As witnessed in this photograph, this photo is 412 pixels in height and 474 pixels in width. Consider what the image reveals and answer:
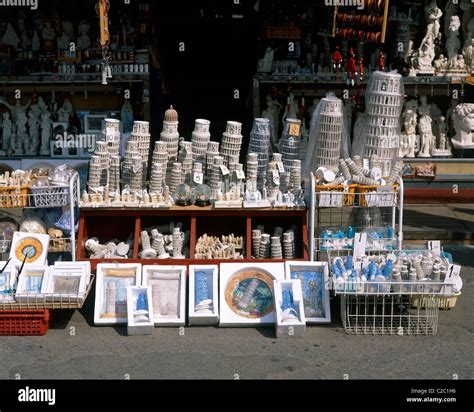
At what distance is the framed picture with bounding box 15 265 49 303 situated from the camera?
8953mm

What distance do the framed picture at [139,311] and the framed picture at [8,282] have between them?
109 centimetres

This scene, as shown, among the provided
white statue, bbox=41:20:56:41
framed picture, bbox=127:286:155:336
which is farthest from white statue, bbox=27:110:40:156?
framed picture, bbox=127:286:155:336

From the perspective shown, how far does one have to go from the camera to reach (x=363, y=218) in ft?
34.0

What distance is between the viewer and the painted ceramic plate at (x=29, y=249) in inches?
379

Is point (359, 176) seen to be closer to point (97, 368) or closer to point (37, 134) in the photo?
point (97, 368)

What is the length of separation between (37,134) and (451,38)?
583cm

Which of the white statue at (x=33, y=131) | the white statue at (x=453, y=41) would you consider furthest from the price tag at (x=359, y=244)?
the white statue at (x=33, y=131)

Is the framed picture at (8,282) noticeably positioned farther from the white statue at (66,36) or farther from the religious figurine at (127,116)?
the white statue at (66,36)

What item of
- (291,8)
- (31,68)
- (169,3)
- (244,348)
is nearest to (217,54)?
(169,3)

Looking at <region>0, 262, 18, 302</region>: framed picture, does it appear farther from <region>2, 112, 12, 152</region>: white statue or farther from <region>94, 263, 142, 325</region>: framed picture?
<region>2, 112, 12, 152</region>: white statue

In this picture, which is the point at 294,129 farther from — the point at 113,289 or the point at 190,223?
the point at 113,289

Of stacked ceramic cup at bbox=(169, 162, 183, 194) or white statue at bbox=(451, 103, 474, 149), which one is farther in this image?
white statue at bbox=(451, 103, 474, 149)

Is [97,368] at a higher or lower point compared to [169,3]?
lower

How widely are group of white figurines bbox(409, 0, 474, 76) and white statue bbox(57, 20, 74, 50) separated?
4.67 m
